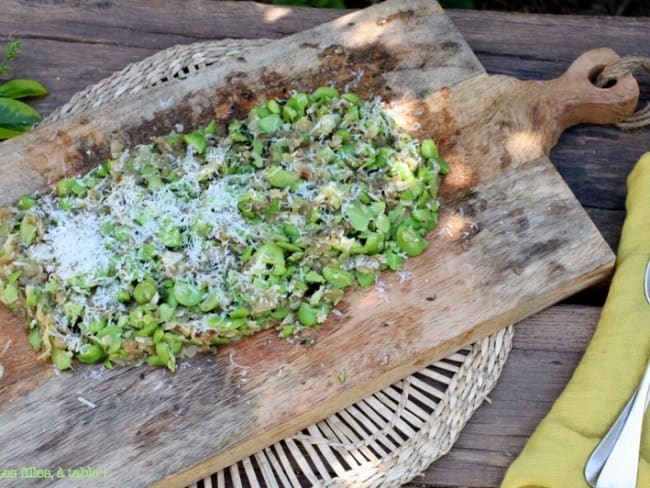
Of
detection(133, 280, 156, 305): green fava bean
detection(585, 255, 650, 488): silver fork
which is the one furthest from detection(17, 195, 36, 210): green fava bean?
detection(585, 255, 650, 488): silver fork

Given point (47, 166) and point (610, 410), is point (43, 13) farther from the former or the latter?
point (610, 410)

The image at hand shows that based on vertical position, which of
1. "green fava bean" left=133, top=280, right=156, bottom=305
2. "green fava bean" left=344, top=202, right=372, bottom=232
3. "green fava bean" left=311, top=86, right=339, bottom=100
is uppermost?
"green fava bean" left=311, top=86, right=339, bottom=100

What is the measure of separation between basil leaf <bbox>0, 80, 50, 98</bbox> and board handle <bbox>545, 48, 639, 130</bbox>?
173 cm

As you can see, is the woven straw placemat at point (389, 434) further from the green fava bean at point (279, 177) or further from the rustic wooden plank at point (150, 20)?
the rustic wooden plank at point (150, 20)

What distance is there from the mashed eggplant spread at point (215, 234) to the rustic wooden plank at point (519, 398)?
434mm

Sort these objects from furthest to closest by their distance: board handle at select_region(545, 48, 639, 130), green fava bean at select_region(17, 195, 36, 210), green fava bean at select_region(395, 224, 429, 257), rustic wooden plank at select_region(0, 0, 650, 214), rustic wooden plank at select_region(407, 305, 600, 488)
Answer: rustic wooden plank at select_region(0, 0, 650, 214)
board handle at select_region(545, 48, 639, 130)
green fava bean at select_region(17, 195, 36, 210)
green fava bean at select_region(395, 224, 429, 257)
rustic wooden plank at select_region(407, 305, 600, 488)

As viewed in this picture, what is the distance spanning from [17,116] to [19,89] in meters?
0.15

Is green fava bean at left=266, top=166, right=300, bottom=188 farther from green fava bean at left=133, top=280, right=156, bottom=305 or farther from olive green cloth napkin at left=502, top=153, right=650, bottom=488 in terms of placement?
olive green cloth napkin at left=502, top=153, right=650, bottom=488

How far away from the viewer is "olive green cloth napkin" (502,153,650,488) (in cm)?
203

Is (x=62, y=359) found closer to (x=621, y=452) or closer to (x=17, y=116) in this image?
(x=17, y=116)

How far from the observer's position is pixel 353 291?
90.7 inches

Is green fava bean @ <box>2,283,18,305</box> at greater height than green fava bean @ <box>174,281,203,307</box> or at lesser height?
greater

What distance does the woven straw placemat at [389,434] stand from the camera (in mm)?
2123

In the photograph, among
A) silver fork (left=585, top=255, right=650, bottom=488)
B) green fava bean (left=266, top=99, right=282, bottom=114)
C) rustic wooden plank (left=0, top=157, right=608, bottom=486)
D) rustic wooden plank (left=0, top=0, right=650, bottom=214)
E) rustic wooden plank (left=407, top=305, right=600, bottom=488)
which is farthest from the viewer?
rustic wooden plank (left=0, top=0, right=650, bottom=214)
